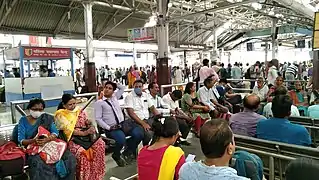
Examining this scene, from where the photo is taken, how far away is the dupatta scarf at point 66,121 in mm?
2885

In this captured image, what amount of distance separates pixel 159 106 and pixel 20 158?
7.38ft

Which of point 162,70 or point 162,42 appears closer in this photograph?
point 162,42

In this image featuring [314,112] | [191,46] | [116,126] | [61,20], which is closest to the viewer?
[314,112]

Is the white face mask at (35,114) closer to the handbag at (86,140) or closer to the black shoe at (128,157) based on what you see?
the handbag at (86,140)

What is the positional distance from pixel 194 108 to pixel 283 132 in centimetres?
232

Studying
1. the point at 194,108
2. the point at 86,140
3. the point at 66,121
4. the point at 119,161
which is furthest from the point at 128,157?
the point at 194,108

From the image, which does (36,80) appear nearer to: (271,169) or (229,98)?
Answer: (229,98)

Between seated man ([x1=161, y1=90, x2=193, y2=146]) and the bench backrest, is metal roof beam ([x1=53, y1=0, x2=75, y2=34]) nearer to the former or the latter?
seated man ([x1=161, y1=90, x2=193, y2=146])

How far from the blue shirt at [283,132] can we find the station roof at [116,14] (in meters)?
6.73

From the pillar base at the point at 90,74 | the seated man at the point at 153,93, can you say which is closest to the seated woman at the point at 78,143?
the seated man at the point at 153,93

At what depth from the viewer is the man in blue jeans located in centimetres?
361

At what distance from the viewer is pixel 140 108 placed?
4.09 metres

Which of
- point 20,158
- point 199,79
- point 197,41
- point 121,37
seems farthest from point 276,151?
point 197,41

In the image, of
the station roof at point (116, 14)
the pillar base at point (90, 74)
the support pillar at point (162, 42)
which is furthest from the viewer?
the station roof at point (116, 14)
